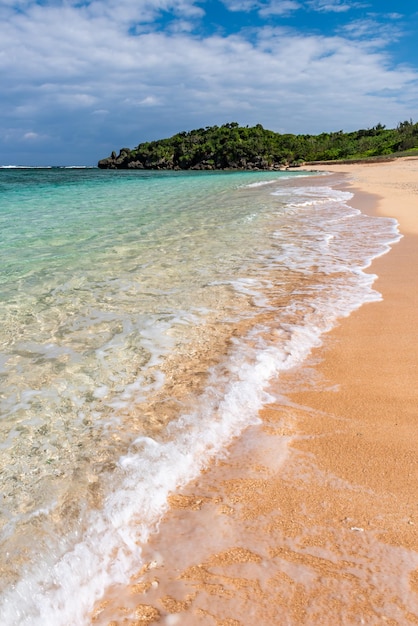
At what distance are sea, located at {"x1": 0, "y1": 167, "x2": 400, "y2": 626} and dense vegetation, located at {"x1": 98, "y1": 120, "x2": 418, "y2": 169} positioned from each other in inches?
2524

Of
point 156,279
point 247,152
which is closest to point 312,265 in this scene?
point 156,279

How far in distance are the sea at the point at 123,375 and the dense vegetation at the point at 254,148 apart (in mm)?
64107

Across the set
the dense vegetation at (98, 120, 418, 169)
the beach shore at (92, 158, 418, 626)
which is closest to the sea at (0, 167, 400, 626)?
the beach shore at (92, 158, 418, 626)

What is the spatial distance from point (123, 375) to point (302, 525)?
6.47 feet

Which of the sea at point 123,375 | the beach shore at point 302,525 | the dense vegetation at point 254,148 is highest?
the dense vegetation at point 254,148

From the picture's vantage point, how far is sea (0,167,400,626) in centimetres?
203

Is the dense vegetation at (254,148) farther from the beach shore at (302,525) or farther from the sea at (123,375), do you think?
the beach shore at (302,525)

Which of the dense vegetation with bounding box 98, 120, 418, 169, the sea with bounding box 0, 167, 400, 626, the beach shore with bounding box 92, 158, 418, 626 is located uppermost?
the dense vegetation with bounding box 98, 120, 418, 169

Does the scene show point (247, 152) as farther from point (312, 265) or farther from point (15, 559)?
point (15, 559)

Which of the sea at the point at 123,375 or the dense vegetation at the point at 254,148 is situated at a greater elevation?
the dense vegetation at the point at 254,148

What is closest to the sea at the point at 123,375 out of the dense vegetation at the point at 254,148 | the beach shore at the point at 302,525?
the beach shore at the point at 302,525

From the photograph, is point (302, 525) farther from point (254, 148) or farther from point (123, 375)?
point (254, 148)

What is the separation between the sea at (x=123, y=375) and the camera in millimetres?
2031

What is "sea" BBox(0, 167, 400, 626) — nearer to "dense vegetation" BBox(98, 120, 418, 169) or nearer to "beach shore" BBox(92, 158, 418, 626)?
"beach shore" BBox(92, 158, 418, 626)
